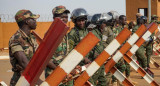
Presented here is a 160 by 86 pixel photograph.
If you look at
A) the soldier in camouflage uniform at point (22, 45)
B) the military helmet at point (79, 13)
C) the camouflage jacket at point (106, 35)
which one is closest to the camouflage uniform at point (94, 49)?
the military helmet at point (79, 13)

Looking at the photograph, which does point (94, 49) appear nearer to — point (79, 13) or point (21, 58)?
point (79, 13)

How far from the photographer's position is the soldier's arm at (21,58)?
3607 millimetres

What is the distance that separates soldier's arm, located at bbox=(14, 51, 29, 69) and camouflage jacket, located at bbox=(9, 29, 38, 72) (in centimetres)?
5

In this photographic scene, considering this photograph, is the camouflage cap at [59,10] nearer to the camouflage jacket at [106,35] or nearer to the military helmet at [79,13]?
the military helmet at [79,13]

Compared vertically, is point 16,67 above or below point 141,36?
above

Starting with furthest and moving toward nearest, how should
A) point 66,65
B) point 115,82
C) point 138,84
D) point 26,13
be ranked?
point 138,84 < point 115,82 < point 26,13 < point 66,65

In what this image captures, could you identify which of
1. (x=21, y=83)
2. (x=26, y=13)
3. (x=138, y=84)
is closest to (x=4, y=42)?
(x=138, y=84)

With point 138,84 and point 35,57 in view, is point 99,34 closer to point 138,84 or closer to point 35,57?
point 138,84

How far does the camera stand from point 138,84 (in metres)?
8.86

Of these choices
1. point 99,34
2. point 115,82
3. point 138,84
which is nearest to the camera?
point 99,34

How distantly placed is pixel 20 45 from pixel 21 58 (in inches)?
8.6

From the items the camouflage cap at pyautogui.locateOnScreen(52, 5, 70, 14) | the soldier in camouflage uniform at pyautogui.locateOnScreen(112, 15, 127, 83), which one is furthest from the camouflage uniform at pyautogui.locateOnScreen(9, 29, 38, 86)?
the soldier in camouflage uniform at pyautogui.locateOnScreen(112, 15, 127, 83)

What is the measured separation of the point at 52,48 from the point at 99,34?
4.54m

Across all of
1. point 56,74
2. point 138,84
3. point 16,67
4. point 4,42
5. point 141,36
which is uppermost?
point 56,74
